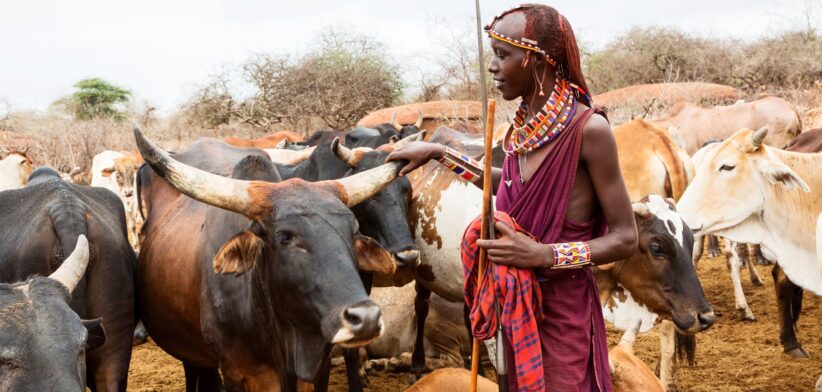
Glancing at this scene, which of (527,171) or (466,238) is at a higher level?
(527,171)

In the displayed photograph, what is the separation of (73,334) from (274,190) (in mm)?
1020

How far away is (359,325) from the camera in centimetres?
301

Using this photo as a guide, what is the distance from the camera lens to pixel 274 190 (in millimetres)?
3451

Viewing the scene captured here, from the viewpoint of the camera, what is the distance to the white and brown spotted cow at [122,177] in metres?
11.8

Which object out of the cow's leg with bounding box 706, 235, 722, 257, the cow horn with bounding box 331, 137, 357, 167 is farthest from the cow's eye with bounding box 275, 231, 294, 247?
the cow's leg with bounding box 706, 235, 722, 257

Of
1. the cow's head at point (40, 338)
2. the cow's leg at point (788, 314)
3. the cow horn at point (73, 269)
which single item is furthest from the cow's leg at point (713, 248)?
the cow's head at point (40, 338)

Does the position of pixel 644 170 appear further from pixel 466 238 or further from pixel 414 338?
pixel 466 238

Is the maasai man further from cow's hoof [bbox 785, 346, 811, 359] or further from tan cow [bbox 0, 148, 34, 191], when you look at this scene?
tan cow [bbox 0, 148, 34, 191]

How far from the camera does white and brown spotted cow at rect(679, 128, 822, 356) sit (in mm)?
Answer: 6219

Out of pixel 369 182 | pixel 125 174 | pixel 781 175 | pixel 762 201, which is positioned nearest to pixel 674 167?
pixel 762 201

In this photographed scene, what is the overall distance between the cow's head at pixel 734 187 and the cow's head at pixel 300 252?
3931 millimetres

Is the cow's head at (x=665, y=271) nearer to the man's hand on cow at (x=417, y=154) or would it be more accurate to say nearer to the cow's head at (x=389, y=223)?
the cow's head at (x=389, y=223)

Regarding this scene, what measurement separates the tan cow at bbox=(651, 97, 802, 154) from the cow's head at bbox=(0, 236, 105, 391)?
11273mm

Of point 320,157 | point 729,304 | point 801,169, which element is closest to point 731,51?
point 729,304
